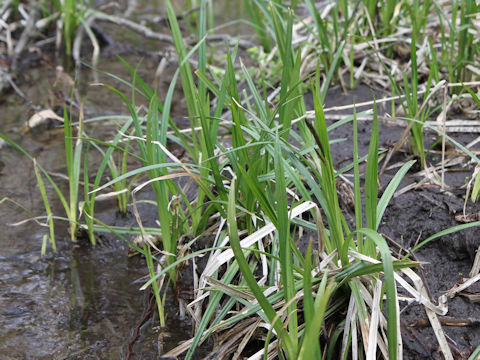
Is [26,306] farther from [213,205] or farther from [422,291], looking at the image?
[422,291]


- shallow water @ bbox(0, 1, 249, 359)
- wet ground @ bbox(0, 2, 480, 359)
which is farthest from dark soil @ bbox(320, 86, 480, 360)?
shallow water @ bbox(0, 1, 249, 359)

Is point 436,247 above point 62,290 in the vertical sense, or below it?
above

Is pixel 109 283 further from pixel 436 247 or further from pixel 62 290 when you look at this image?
pixel 436 247

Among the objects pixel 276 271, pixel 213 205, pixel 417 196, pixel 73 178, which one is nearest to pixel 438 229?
pixel 417 196

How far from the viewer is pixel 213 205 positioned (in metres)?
1.82

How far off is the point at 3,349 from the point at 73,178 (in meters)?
0.73

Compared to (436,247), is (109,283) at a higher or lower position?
lower

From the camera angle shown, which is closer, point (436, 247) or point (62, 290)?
point (436, 247)

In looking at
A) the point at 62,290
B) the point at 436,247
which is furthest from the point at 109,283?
the point at 436,247

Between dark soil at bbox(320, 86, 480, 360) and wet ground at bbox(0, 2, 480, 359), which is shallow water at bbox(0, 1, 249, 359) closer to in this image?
wet ground at bbox(0, 2, 480, 359)

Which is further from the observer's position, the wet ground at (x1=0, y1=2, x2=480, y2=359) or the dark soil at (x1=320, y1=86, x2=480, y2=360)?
the wet ground at (x1=0, y1=2, x2=480, y2=359)

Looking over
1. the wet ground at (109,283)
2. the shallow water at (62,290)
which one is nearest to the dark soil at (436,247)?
the wet ground at (109,283)

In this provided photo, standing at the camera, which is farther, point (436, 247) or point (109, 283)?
point (109, 283)

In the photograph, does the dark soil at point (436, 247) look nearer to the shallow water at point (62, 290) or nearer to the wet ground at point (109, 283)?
the wet ground at point (109, 283)
